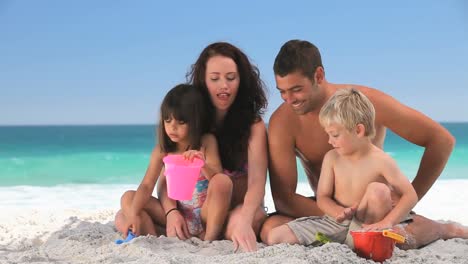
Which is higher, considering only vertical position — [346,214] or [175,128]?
[175,128]

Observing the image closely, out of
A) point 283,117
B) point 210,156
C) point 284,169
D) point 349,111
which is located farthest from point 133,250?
point 349,111

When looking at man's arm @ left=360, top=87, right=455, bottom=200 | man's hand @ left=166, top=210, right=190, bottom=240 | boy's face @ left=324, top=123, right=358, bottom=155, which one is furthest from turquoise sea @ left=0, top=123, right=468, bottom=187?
boy's face @ left=324, top=123, right=358, bottom=155

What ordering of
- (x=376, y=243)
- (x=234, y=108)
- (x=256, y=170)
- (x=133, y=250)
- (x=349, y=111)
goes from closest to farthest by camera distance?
(x=376, y=243), (x=349, y=111), (x=133, y=250), (x=256, y=170), (x=234, y=108)

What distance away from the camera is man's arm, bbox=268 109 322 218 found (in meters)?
3.19

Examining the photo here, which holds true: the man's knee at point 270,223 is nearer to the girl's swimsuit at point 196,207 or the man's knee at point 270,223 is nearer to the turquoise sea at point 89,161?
the girl's swimsuit at point 196,207

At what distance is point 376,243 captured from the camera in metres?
2.60

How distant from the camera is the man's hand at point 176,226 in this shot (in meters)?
3.14

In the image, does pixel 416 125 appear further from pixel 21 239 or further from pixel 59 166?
pixel 59 166

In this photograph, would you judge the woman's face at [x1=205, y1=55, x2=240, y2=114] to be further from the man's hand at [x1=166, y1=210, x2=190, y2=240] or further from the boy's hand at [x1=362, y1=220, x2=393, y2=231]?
the boy's hand at [x1=362, y1=220, x2=393, y2=231]

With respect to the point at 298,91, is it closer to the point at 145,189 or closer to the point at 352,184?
the point at 352,184

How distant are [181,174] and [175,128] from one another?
0.89 feet

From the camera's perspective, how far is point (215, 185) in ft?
9.87

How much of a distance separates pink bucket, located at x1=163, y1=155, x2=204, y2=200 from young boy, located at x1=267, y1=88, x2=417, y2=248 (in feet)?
1.64

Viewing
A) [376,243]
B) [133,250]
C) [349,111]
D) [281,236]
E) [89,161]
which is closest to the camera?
[376,243]
